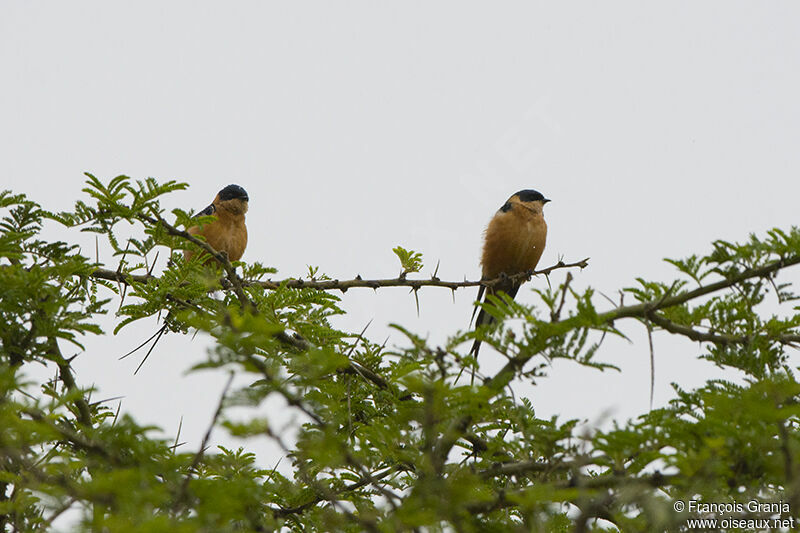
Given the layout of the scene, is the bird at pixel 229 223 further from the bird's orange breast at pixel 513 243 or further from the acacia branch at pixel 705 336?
the acacia branch at pixel 705 336

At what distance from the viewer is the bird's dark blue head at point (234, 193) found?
938 centimetres

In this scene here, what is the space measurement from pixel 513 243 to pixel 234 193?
3.21m

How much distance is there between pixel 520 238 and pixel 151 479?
713 cm

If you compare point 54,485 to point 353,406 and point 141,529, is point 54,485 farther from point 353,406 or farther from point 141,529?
point 353,406

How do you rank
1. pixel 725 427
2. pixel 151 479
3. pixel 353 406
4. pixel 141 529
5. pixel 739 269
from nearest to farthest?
1. pixel 141 529
2. pixel 151 479
3. pixel 725 427
4. pixel 739 269
5. pixel 353 406

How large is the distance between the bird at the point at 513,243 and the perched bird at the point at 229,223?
8.81 ft

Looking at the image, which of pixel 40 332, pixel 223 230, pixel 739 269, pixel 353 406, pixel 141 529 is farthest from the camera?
pixel 223 230

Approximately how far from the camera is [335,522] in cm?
236

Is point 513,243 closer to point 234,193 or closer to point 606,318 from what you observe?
point 234,193

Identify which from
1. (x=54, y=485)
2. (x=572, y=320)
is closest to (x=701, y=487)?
(x=572, y=320)

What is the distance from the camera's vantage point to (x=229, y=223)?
906cm

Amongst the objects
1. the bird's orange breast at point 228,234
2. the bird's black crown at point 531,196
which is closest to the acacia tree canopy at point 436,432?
the bird's orange breast at point 228,234

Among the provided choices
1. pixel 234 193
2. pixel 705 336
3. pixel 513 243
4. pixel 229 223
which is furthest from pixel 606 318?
pixel 234 193

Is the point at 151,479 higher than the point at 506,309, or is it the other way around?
the point at 506,309
